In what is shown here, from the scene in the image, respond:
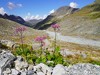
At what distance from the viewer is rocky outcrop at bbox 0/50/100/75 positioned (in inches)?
648

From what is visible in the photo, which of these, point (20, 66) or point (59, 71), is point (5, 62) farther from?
point (59, 71)

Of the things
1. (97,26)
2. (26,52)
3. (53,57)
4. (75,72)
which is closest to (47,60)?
(53,57)

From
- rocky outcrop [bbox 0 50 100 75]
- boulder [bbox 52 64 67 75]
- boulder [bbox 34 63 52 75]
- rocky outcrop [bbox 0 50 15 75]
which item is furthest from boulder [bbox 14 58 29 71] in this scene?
boulder [bbox 52 64 67 75]

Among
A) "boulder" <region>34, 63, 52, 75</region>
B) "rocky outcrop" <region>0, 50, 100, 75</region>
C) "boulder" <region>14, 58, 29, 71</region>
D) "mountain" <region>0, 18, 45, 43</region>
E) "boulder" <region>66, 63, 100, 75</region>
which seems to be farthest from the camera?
"mountain" <region>0, 18, 45, 43</region>

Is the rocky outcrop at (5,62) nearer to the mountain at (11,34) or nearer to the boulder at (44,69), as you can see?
the boulder at (44,69)

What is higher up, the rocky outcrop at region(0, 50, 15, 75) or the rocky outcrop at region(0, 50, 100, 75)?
the rocky outcrop at region(0, 50, 15, 75)

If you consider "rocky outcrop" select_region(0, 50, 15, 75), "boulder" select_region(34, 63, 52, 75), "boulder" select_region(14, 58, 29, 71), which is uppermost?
"rocky outcrop" select_region(0, 50, 15, 75)

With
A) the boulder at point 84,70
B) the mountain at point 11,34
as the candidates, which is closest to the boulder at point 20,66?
the boulder at point 84,70

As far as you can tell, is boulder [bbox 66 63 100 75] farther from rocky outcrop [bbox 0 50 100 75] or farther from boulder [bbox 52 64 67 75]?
boulder [bbox 52 64 67 75]

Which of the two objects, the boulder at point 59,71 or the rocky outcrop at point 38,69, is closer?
the rocky outcrop at point 38,69

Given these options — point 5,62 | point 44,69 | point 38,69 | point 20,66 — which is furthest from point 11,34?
point 44,69

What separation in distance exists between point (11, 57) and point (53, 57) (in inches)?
205

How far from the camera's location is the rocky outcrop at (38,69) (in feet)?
54.0

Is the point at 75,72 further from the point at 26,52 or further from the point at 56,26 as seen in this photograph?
the point at 26,52
